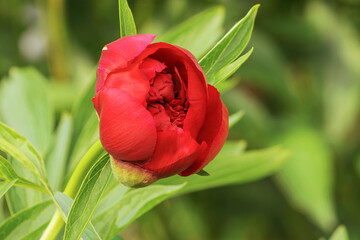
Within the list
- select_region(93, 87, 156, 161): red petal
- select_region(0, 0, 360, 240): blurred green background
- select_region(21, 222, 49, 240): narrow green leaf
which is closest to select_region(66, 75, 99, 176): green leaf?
select_region(21, 222, 49, 240): narrow green leaf

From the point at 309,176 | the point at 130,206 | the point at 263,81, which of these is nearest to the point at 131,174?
the point at 130,206

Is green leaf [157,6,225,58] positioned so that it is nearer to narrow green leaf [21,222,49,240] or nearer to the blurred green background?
narrow green leaf [21,222,49,240]

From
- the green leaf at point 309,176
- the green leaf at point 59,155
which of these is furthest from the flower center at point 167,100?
the green leaf at point 309,176

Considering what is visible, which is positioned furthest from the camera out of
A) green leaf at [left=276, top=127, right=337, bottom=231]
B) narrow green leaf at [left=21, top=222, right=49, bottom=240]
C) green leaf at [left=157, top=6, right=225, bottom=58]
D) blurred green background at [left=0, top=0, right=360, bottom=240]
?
blurred green background at [left=0, top=0, right=360, bottom=240]

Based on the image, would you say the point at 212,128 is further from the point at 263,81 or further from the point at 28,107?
the point at 263,81

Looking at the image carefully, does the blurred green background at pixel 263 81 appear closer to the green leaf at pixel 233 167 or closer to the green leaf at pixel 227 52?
the green leaf at pixel 233 167
